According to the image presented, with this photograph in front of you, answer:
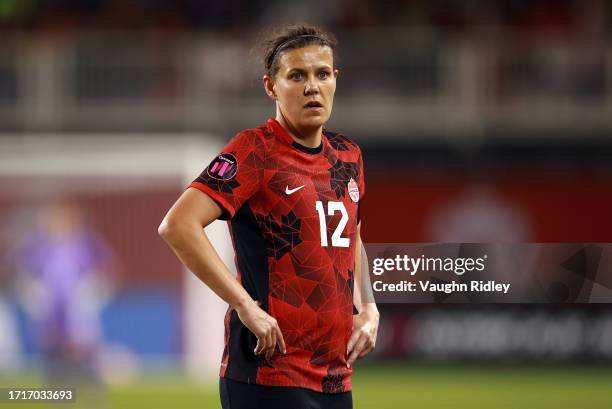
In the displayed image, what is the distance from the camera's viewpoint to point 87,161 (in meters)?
13.5

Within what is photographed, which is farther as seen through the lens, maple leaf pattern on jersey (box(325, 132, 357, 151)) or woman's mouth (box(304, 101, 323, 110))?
maple leaf pattern on jersey (box(325, 132, 357, 151))

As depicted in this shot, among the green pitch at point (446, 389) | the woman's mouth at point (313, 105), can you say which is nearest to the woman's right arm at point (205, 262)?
the woman's mouth at point (313, 105)

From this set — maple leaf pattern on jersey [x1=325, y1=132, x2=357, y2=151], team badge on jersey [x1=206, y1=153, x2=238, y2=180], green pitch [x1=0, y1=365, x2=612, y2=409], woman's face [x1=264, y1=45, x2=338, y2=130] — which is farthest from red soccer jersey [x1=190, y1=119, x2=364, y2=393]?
green pitch [x1=0, y1=365, x2=612, y2=409]

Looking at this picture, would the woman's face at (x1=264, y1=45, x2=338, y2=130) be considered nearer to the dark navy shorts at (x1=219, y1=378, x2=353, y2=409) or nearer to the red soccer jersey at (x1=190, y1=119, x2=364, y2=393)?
the red soccer jersey at (x1=190, y1=119, x2=364, y2=393)

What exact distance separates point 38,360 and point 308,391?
899 centimetres

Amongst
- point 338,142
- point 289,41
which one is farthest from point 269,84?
point 338,142

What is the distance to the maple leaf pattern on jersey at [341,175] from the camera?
393 centimetres

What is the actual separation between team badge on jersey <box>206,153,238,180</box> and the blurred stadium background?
8.06 meters

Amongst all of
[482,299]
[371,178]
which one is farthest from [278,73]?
[371,178]

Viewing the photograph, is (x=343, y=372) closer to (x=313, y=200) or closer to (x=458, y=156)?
(x=313, y=200)

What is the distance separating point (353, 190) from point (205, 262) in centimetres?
61

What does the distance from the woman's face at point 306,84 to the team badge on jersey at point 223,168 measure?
268 millimetres

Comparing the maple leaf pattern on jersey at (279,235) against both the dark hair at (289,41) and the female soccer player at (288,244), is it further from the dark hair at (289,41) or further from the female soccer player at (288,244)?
the dark hair at (289,41)

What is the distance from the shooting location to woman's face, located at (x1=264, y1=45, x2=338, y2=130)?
152 inches
